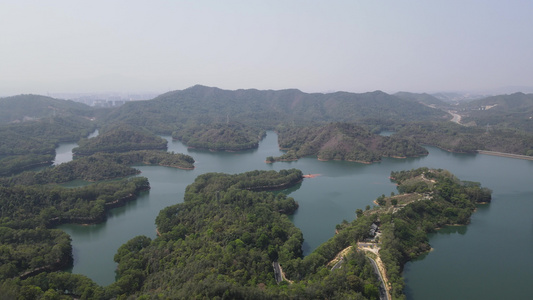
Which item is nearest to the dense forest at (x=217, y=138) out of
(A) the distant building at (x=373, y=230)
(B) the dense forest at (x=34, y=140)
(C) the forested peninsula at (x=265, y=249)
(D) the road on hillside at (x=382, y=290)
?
(B) the dense forest at (x=34, y=140)

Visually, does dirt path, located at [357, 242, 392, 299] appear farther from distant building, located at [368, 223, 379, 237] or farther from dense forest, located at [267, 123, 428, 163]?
dense forest, located at [267, 123, 428, 163]

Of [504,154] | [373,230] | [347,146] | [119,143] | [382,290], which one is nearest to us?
[382,290]

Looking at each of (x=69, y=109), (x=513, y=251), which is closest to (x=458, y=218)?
(x=513, y=251)

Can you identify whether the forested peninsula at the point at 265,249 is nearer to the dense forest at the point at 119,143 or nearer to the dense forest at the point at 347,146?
the dense forest at the point at 347,146

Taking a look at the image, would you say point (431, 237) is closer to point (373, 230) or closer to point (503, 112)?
point (373, 230)

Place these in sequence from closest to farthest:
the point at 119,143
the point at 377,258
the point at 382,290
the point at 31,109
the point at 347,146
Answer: the point at 382,290 → the point at 377,258 → the point at 347,146 → the point at 119,143 → the point at 31,109

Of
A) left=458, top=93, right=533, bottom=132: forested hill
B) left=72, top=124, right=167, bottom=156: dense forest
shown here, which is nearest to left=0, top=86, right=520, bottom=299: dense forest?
left=72, top=124, right=167, bottom=156: dense forest

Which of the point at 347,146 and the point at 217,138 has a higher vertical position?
the point at 217,138

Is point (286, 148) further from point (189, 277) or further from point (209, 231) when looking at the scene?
point (189, 277)

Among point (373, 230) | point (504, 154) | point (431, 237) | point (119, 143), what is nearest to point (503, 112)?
point (504, 154)
